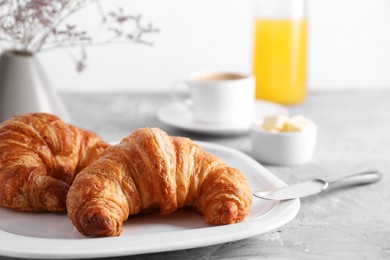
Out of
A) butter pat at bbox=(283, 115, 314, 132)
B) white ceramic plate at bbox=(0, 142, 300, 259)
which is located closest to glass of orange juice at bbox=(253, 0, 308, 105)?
butter pat at bbox=(283, 115, 314, 132)

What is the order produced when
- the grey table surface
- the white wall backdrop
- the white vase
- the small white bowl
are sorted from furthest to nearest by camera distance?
1. the white wall backdrop
2. the white vase
3. the small white bowl
4. the grey table surface

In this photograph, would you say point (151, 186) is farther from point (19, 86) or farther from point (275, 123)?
point (19, 86)

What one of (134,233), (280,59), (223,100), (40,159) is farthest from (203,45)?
(134,233)

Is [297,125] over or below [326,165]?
over

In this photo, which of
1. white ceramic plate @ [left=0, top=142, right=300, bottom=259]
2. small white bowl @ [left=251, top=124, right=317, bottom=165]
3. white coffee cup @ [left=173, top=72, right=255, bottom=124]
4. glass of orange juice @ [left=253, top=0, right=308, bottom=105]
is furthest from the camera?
glass of orange juice @ [left=253, top=0, right=308, bottom=105]

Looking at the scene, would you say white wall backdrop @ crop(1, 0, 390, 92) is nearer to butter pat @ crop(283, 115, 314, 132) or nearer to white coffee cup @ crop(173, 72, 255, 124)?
white coffee cup @ crop(173, 72, 255, 124)

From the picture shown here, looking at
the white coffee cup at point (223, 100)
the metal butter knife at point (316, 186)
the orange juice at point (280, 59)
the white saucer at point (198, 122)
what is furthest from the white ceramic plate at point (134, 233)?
the orange juice at point (280, 59)
